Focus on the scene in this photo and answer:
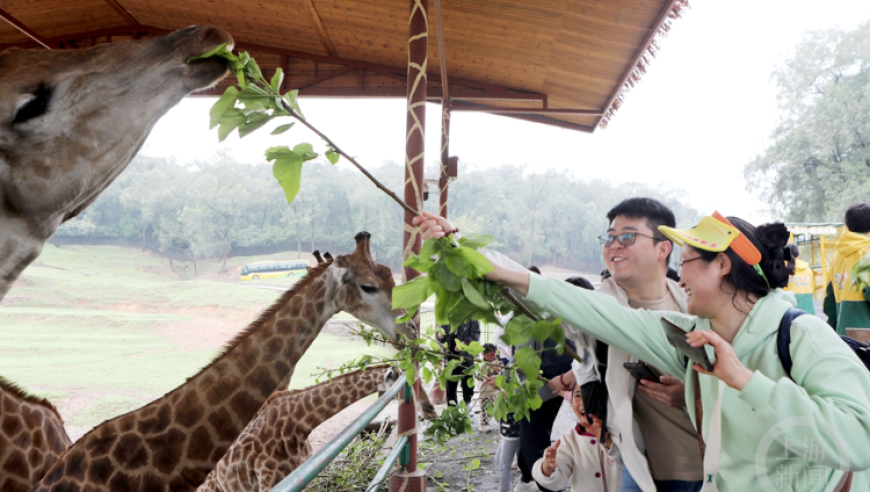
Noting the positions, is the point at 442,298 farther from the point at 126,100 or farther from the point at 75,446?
the point at 75,446

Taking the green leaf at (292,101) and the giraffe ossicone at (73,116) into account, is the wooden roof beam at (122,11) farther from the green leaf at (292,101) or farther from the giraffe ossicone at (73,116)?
the green leaf at (292,101)

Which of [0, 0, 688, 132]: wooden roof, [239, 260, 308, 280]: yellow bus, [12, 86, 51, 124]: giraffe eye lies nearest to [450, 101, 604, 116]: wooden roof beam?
[0, 0, 688, 132]: wooden roof

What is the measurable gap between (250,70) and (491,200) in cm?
2157

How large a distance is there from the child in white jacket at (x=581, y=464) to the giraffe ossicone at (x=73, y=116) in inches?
74.1

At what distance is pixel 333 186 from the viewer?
21016mm

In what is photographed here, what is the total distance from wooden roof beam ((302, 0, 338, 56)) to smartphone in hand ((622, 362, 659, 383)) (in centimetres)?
547

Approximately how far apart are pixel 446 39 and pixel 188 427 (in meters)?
5.15

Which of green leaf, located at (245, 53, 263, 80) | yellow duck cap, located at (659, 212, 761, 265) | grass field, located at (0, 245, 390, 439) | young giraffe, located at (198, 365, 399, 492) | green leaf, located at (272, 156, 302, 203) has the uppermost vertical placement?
green leaf, located at (245, 53, 263, 80)

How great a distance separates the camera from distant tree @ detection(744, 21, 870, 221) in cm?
2359

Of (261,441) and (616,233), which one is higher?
(616,233)

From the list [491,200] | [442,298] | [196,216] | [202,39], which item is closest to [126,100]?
[202,39]

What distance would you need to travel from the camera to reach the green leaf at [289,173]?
3.55 ft

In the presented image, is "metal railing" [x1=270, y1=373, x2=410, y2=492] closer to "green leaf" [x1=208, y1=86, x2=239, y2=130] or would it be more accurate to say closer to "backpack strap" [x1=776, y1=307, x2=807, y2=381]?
"green leaf" [x1=208, y1=86, x2=239, y2=130]
